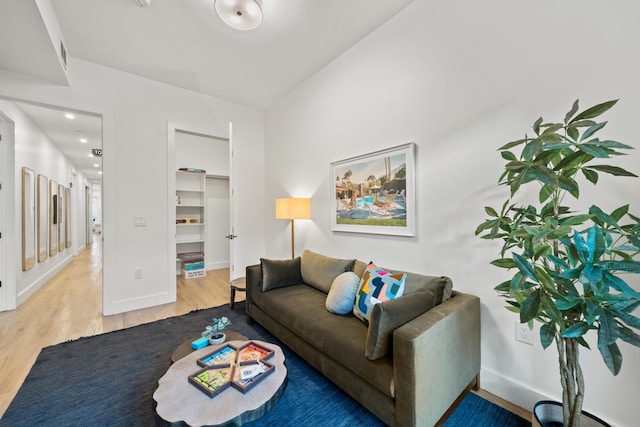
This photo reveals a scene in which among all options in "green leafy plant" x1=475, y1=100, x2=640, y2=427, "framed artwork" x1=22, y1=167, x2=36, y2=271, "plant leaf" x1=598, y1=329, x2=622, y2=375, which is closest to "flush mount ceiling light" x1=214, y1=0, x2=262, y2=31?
"green leafy plant" x1=475, y1=100, x2=640, y2=427

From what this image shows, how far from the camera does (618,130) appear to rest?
132 centimetres

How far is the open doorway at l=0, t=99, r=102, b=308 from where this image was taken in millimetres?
3383

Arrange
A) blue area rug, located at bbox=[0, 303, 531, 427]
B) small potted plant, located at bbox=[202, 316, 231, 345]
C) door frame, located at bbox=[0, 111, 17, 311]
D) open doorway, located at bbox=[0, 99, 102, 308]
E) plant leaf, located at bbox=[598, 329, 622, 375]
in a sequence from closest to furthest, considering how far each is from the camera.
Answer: plant leaf, located at bbox=[598, 329, 622, 375]
blue area rug, located at bbox=[0, 303, 531, 427]
small potted plant, located at bbox=[202, 316, 231, 345]
door frame, located at bbox=[0, 111, 17, 311]
open doorway, located at bbox=[0, 99, 102, 308]

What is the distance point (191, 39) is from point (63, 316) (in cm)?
346

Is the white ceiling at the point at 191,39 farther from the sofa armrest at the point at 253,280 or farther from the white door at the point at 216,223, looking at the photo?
the white door at the point at 216,223

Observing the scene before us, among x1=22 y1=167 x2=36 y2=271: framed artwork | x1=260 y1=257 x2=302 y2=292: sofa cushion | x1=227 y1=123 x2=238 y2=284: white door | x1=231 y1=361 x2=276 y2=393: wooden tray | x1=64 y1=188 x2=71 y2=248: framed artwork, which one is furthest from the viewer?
x1=64 y1=188 x2=71 y2=248: framed artwork

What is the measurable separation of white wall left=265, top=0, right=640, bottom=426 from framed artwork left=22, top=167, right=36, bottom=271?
441cm

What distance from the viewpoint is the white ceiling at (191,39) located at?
218 cm

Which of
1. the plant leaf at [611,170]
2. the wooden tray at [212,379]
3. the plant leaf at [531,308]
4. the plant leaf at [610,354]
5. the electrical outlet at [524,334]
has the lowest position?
the wooden tray at [212,379]

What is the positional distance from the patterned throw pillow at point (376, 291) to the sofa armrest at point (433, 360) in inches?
12.0

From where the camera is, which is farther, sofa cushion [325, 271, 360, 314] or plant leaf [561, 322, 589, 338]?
sofa cushion [325, 271, 360, 314]

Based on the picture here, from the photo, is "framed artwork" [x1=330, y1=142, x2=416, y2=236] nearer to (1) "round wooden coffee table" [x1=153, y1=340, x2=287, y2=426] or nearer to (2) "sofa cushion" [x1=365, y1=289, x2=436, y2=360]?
(2) "sofa cushion" [x1=365, y1=289, x2=436, y2=360]

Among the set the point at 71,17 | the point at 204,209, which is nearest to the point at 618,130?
the point at 71,17

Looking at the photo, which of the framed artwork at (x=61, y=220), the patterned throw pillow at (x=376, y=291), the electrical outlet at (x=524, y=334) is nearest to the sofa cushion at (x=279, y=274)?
the patterned throw pillow at (x=376, y=291)
